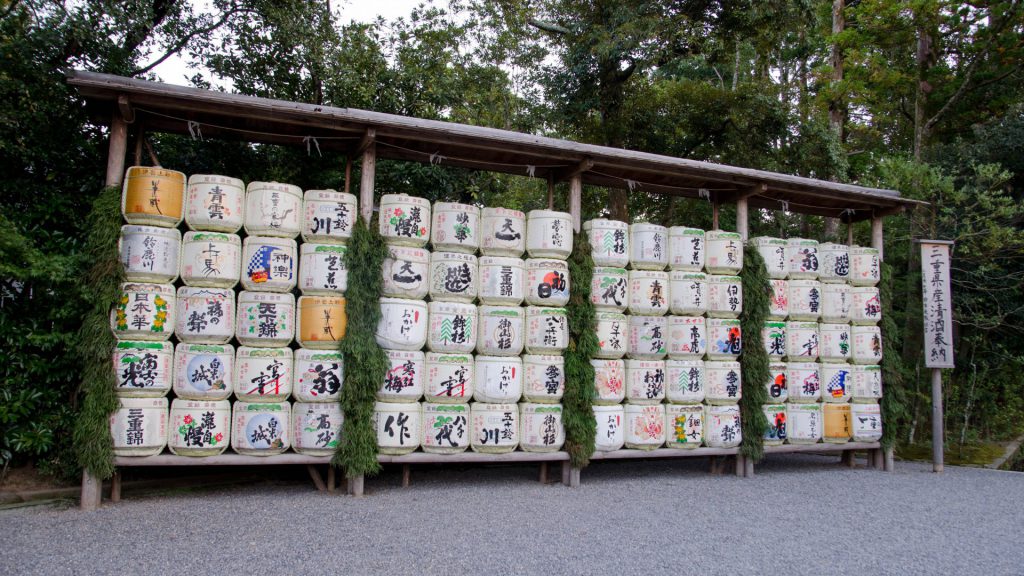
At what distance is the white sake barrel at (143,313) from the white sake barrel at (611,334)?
4192 mm

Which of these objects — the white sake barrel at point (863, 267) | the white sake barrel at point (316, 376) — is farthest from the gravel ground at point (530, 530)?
the white sake barrel at point (863, 267)

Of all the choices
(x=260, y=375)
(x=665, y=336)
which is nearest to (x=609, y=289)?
(x=665, y=336)

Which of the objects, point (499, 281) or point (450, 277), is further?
point (499, 281)

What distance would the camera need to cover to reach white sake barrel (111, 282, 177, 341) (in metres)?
5.33

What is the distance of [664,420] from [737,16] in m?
8.43

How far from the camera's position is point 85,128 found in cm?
676

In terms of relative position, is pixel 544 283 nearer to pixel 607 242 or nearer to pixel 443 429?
pixel 607 242

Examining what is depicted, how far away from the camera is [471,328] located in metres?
6.33

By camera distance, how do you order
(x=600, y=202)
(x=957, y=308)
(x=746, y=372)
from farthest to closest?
1. (x=600, y=202)
2. (x=957, y=308)
3. (x=746, y=372)

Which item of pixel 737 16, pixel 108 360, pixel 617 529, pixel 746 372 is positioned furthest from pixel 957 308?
pixel 108 360

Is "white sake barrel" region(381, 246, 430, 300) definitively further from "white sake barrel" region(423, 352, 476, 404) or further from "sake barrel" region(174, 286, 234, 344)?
"sake barrel" region(174, 286, 234, 344)

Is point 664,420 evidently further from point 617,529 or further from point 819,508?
point 617,529

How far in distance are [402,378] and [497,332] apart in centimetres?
108

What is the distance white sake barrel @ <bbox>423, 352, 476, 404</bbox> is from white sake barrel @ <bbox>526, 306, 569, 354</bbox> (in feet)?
2.51
